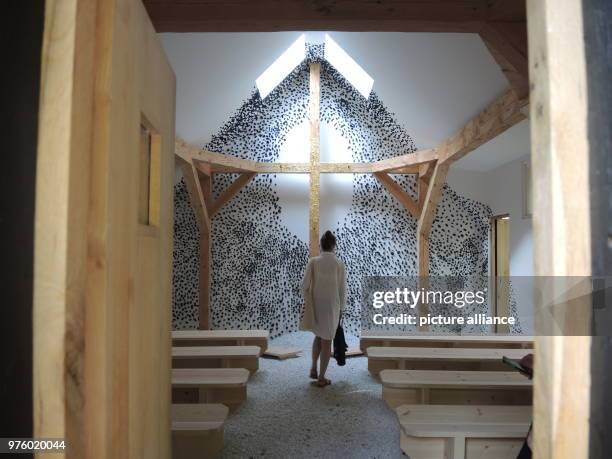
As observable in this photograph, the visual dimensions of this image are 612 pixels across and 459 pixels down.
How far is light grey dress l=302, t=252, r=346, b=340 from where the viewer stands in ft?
11.6

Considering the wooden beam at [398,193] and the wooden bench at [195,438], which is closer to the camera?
the wooden bench at [195,438]

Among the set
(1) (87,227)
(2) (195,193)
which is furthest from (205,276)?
(1) (87,227)

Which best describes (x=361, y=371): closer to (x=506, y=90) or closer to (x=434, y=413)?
(x=434, y=413)

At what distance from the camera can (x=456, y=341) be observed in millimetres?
3967

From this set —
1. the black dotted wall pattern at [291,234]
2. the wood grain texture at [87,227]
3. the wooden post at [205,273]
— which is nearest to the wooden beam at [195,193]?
the wooden post at [205,273]

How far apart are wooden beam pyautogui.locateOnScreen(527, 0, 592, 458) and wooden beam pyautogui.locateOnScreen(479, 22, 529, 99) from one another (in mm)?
1569

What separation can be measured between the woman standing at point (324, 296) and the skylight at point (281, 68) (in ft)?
9.67

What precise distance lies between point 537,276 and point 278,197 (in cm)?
551

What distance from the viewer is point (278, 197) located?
623 centimetres

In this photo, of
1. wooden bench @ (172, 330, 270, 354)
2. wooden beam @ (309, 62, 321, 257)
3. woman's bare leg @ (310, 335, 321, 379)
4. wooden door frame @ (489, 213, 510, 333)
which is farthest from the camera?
wooden door frame @ (489, 213, 510, 333)

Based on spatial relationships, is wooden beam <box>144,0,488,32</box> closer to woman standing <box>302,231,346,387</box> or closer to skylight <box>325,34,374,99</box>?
woman standing <box>302,231,346,387</box>

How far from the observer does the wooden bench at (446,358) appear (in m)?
3.23

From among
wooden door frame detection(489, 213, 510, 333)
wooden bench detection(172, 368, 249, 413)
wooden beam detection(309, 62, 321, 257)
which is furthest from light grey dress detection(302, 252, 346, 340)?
wooden door frame detection(489, 213, 510, 333)

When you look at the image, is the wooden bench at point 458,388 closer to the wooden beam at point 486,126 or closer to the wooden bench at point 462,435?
the wooden bench at point 462,435
